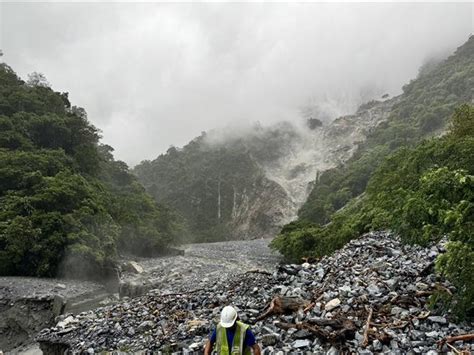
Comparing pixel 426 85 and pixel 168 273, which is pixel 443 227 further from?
pixel 426 85

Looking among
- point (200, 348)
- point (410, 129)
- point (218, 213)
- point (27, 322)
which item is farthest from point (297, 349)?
point (218, 213)

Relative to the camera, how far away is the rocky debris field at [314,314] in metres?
7.83

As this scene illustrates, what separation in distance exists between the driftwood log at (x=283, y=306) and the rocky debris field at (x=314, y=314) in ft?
0.09

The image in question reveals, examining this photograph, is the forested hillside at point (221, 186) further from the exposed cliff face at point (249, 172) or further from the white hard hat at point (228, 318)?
the white hard hat at point (228, 318)

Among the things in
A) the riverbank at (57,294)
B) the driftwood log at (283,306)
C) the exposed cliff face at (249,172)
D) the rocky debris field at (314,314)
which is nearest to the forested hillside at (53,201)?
the riverbank at (57,294)

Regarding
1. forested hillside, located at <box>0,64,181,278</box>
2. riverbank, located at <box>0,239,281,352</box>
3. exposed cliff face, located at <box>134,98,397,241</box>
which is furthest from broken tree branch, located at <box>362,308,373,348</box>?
exposed cliff face, located at <box>134,98,397,241</box>

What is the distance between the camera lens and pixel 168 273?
31.0 m

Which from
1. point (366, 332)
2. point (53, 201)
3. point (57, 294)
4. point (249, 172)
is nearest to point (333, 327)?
point (366, 332)

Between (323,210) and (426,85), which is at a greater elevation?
(426,85)

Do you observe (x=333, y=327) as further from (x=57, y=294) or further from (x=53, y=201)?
(x=53, y=201)

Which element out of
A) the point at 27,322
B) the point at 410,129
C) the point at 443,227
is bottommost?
the point at 27,322

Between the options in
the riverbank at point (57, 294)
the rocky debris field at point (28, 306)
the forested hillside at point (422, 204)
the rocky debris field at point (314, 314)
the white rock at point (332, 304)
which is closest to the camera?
the forested hillside at point (422, 204)

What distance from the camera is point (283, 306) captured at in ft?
33.4

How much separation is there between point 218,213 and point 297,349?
11271cm
